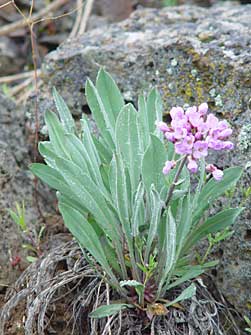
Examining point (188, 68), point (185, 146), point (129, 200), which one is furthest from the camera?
point (188, 68)

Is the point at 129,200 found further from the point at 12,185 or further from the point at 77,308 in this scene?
the point at 12,185

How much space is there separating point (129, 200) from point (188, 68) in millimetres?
657

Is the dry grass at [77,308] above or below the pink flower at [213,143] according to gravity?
below

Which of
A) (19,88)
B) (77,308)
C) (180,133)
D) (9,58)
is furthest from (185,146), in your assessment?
(9,58)

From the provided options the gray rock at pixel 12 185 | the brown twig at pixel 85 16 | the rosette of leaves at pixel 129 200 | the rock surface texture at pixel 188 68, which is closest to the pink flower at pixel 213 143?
the rosette of leaves at pixel 129 200

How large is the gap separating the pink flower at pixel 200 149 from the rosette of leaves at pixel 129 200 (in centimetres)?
13

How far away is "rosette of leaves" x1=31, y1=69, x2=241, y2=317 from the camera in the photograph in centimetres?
151

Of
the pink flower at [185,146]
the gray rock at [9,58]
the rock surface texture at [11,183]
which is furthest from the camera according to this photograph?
the gray rock at [9,58]

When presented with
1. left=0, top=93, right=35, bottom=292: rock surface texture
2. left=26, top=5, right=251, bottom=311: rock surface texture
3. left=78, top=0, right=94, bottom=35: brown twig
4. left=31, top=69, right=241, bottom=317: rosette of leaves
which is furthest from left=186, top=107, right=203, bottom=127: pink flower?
left=78, top=0, right=94, bottom=35: brown twig

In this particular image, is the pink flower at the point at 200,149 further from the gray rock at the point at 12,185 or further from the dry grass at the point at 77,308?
the gray rock at the point at 12,185

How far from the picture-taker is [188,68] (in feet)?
6.82

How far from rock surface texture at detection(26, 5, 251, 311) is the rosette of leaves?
0.83ft

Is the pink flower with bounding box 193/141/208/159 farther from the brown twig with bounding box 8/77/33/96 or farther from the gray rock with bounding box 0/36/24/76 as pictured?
the gray rock with bounding box 0/36/24/76

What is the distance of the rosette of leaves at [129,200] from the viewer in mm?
1511
